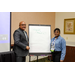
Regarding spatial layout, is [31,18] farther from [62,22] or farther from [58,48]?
[58,48]

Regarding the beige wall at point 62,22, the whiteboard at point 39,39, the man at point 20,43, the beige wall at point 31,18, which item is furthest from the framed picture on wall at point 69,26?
the man at point 20,43

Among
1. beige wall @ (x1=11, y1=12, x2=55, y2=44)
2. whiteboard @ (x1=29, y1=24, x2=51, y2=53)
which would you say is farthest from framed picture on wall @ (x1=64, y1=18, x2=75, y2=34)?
whiteboard @ (x1=29, y1=24, x2=51, y2=53)

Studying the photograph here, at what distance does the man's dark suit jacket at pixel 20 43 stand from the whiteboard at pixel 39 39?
8.4 inches

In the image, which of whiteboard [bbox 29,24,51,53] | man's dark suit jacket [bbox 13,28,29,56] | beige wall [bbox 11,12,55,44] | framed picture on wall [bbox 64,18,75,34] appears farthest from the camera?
framed picture on wall [bbox 64,18,75,34]

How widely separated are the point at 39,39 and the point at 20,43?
0.51 meters

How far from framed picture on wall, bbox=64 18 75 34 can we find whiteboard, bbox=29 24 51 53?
6.52 feet

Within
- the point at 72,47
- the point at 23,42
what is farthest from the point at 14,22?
the point at 72,47

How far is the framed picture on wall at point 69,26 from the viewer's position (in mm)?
3920

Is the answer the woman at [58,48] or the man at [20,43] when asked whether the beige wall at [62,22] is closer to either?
the woman at [58,48]

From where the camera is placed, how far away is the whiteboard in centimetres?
229

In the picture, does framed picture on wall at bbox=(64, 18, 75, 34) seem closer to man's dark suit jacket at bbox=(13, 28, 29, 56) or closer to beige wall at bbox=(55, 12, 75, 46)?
beige wall at bbox=(55, 12, 75, 46)
